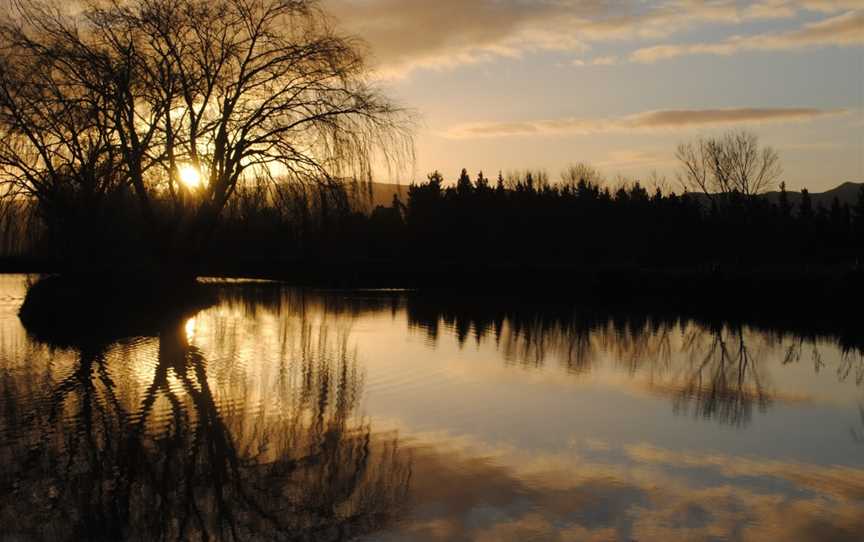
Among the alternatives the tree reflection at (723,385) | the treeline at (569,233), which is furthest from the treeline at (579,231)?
the tree reflection at (723,385)

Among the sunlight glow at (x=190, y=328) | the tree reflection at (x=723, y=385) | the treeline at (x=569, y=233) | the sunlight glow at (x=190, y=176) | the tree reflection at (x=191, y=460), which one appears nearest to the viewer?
the tree reflection at (x=191, y=460)

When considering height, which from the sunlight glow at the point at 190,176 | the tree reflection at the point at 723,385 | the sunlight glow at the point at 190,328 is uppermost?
the sunlight glow at the point at 190,176

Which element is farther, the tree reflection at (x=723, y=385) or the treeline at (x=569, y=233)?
the treeline at (x=569, y=233)

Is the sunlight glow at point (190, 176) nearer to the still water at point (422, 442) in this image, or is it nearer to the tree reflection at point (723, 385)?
the still water at point (422, 442)

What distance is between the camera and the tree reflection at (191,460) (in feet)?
20.7

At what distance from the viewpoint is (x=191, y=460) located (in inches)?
314

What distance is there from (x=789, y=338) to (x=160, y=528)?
1806 cm

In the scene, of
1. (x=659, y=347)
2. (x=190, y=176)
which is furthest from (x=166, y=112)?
(x=659, y=347)

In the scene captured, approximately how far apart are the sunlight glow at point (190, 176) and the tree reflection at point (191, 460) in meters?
13.3

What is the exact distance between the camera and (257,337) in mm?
18953

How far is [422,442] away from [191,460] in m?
2.36

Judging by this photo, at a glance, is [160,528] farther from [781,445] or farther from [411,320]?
[411,320]

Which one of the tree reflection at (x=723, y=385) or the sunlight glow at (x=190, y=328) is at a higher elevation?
the sunlight glow at (x=190, y=328)

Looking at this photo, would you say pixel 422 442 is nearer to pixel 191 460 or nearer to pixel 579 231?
pixel 191 460
